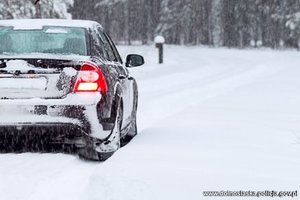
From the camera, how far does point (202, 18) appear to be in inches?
2950

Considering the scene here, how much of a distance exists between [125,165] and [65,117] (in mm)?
1100

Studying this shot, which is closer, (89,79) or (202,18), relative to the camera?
(89,79)

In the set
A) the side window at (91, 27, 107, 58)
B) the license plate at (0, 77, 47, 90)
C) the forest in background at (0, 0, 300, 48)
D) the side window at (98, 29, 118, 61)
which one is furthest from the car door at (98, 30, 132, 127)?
the forest in background at (0, 0, 300, 48)

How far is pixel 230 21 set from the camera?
69750 mm

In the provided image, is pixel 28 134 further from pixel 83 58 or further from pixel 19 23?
pixel 19 23

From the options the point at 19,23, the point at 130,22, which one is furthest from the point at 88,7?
the point at 19,23

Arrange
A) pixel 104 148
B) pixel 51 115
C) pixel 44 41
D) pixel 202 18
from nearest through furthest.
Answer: pixel 51 115 < pixel 104 148 < pixel 44 41 < pixel 202 18

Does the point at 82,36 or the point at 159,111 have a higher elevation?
the point at 82,36

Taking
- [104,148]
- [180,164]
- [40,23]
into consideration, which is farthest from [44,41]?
[180,164]

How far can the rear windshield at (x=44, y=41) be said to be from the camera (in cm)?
678

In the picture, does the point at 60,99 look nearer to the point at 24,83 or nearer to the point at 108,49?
the point at 24,83

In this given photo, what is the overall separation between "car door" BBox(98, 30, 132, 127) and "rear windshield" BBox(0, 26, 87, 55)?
48cm

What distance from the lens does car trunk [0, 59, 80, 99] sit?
618 centimetres

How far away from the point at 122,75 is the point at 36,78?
1.55 m
